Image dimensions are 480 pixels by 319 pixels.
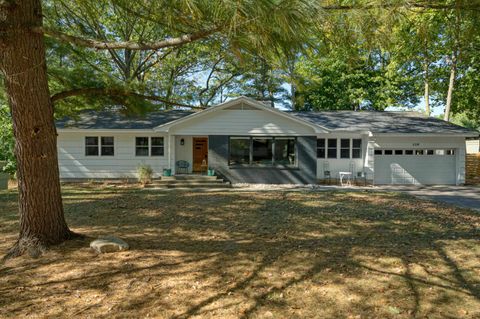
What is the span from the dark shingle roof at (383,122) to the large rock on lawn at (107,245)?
12.5m

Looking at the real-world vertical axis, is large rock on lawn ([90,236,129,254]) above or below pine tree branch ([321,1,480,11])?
below

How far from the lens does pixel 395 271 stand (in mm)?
4152

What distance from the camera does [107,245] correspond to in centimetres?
475

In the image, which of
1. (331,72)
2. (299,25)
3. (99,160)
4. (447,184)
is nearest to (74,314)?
(299,25)

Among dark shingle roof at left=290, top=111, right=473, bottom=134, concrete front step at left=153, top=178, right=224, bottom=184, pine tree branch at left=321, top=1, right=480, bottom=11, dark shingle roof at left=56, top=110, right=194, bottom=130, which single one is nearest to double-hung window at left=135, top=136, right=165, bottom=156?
dark shingle roof at left=56, top=110, right=194, bottom=130

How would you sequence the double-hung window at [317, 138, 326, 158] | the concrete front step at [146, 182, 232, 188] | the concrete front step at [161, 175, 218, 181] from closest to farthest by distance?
1. the concrete front step at [146, 182, 232, 188]
2. the concrete front step at [161, 175, 218, 181]
3. the double-hung window at [317, 138, 326, 158]

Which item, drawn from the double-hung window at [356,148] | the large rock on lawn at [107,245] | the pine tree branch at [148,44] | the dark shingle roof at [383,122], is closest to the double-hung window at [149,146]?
the dark shingle roof at [383,122]

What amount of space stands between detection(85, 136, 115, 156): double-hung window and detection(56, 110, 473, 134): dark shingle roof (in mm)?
639

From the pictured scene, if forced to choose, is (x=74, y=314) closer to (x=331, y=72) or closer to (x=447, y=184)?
(x=447, y=184)

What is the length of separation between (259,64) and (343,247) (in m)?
3.13

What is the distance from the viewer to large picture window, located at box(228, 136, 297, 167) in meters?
15.4

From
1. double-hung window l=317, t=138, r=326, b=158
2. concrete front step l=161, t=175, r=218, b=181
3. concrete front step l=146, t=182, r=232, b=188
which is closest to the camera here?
concrete front step l=146, t=182, r=232, b=188

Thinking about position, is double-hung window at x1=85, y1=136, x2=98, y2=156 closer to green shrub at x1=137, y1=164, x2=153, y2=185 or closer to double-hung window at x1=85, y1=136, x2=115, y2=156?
double-hung window at x1=85, y1=136, x2=115, y2=156

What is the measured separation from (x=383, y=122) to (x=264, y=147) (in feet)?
22.1
